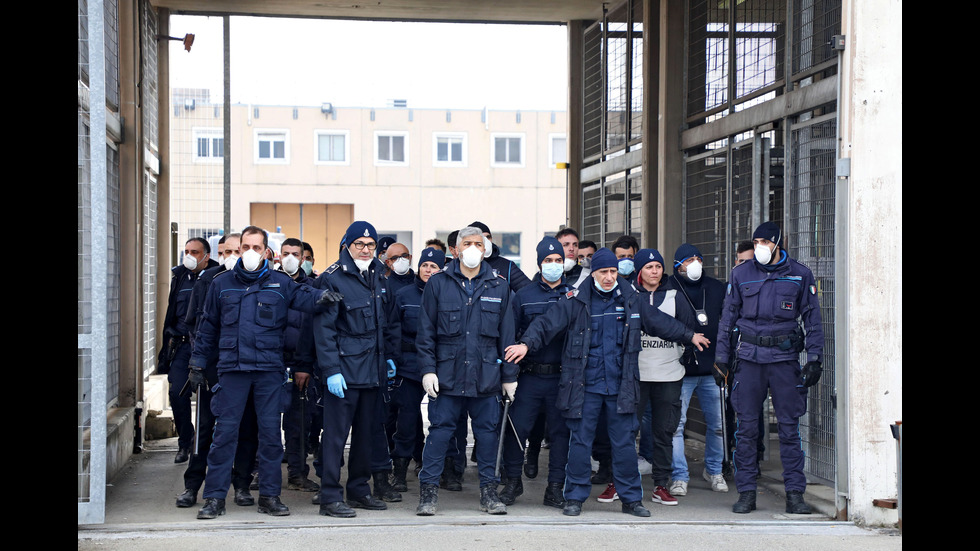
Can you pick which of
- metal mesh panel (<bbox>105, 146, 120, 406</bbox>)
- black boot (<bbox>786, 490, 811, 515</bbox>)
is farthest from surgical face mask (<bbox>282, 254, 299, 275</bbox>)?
black boot (<bbox>786, 490, 811, 515</bbox>)

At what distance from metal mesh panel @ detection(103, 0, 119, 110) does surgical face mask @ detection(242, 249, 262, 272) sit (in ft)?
10.4

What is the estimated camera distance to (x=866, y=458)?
6.45m

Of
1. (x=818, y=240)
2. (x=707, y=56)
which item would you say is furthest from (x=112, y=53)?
(x=818, y=240)

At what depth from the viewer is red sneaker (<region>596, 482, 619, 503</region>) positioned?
7.39 m

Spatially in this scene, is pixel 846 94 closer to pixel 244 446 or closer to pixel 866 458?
pixel 866 458

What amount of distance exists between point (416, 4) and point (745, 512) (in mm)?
7228

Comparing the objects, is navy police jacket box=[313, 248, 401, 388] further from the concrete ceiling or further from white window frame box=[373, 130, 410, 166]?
white window frame box=[373, 130, 410, 166]

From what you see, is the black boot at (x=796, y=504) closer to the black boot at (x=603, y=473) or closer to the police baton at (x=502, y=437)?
the black boot at (x=603, y=473)

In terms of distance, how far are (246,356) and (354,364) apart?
0.72 m

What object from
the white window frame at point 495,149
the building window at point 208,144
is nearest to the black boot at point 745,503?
the building window at point 208,144

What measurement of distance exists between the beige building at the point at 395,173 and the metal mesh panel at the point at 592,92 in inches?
866

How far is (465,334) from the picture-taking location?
6801 mm

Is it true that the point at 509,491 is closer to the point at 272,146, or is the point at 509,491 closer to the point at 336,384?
the point at 336,384
